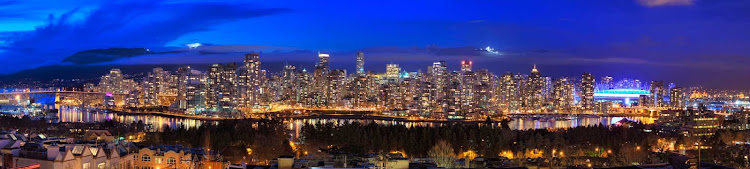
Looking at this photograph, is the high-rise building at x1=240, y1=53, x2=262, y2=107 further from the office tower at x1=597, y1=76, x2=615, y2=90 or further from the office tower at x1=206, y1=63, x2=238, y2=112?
the office tower at x1=597, y1=76, x2=615, y2=90

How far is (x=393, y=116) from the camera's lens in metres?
41.7

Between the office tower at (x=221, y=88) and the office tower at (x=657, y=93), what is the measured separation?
1328 inches

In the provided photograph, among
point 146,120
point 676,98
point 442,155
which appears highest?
point 676,98

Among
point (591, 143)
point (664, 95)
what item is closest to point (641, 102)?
point (664, 95)

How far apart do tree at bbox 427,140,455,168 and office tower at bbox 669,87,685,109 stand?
4434 cm

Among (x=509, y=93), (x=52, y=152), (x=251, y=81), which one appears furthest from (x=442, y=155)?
(x=509, y=93)

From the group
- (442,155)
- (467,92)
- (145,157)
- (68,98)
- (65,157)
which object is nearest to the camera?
(65,157)

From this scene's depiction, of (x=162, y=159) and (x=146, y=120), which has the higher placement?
(x=162, y=159)

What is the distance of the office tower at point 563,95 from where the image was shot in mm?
50591

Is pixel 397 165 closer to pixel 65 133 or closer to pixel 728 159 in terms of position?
pixel 728 159

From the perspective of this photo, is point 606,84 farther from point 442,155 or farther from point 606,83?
point 442,155

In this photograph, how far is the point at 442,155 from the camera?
11.3 m

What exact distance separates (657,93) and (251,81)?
33701 mm

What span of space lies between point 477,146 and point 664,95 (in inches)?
1910
